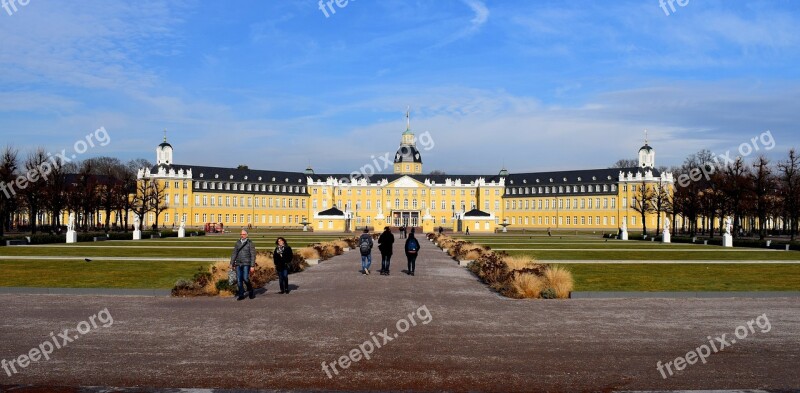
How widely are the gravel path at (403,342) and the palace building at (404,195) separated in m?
124

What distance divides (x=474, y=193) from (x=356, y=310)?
143798 millimetres

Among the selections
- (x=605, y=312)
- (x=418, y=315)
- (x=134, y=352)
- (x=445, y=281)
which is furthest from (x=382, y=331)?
(x=445, y=281)

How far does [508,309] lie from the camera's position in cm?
1686

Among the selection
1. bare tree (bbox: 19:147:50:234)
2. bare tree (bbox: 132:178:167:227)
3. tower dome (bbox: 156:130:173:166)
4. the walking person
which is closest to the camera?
the walking person

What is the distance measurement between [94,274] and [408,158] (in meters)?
141

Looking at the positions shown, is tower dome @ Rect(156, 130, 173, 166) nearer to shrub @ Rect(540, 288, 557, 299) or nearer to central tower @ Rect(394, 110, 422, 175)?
central tower @ Rect(394, 110, 422, 175)

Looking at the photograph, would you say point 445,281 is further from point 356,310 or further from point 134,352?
point 134,352

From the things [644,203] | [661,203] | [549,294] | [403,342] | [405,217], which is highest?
[661,203]

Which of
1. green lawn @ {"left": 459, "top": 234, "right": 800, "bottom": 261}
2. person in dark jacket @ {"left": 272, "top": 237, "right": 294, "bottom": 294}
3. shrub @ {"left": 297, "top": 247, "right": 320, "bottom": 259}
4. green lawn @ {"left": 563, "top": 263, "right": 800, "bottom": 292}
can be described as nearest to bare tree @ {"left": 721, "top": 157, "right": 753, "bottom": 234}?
green lawn @ {"left": 459, "top": 234, "right": 800, "bottom": 261}

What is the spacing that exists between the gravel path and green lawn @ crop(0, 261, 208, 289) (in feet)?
9.67

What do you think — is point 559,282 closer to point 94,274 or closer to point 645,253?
point 94,274

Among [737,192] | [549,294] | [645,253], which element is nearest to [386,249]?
[549,294]

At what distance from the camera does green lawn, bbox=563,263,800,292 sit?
841 inches

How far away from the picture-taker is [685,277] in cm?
2495
